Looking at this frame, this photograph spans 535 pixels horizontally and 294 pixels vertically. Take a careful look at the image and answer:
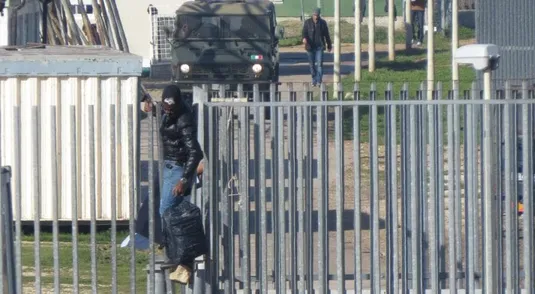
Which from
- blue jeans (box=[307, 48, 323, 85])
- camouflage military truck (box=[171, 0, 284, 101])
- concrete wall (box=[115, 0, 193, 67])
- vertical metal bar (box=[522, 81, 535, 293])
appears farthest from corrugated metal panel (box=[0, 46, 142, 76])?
concrete wall (box=[115, 0, 193, 67])

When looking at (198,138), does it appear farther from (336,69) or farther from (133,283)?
(336,69)

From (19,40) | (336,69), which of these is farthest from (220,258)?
(336,69)

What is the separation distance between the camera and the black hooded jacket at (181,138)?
858 centimetres

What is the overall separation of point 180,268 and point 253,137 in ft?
3.53

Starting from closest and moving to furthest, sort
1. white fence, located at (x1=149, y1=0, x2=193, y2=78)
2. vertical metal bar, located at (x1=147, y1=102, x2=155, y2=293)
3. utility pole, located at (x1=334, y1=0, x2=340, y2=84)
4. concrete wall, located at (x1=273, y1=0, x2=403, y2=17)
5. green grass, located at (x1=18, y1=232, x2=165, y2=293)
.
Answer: vertical metal bar, located at (x1=147, y1=102, x2=155, y2=293) < green grass, located at (x1=18, y1=232, x2=165, y2=293) < utility pole, located at (x1=334, y1=0, x2=340, y2=84) < white fence, located at (x1=149, y1=0, x2=193, y2=78) < concrete wall, located at (x1=273, y1=0, x2=403, y2=17)

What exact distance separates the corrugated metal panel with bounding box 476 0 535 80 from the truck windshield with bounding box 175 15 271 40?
767 cm

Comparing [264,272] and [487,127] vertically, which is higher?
[487,127]

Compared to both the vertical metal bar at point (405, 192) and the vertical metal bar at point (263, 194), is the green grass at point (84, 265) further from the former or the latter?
the vertical metal bar at point (405, 192)

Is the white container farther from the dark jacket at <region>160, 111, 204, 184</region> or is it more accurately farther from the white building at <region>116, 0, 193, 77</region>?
the white building at <region>116, 0, 193, 77</region>

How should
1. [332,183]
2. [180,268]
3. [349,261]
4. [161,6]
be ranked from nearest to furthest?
[180,268] → [332,183] → [349,261] → [161,6]

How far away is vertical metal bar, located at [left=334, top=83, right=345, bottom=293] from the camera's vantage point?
8609 millimetres

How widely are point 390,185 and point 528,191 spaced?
3.24ft

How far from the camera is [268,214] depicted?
29.5 ft

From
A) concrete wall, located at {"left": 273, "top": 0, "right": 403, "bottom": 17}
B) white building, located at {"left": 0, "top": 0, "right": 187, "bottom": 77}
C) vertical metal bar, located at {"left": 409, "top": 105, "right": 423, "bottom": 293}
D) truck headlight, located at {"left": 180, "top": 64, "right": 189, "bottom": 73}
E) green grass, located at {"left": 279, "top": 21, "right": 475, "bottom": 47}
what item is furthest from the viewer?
concrete wall, located at {"left": 273, "top": 0, "right": 403, "bottom": 17}
